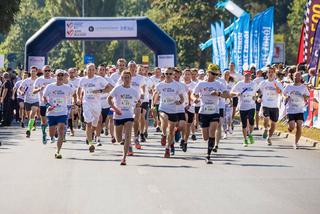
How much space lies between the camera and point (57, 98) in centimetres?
1972

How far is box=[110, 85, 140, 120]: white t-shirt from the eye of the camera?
60.0 ft

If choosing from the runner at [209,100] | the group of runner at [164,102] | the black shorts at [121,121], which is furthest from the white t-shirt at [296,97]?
the black shorts at [121,121]

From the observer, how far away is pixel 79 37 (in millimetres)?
42562

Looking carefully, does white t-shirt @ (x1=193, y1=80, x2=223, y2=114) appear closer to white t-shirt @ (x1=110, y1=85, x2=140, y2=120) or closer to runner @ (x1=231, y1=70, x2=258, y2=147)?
white t-shirt @ (x1=110, y1=85, x2=140, y2=120)

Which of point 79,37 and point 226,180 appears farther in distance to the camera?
point 79,37

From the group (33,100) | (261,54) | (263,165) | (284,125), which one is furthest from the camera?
(261,54)

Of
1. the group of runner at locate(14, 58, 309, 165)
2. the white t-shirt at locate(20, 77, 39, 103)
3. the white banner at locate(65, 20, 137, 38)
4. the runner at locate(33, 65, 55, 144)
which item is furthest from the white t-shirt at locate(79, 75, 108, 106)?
the white banner at locate(65, 20, 137, 38)

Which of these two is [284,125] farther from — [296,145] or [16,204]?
[16,204]

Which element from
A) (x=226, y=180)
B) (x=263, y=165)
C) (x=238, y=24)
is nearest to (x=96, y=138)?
(x=263, y=165)

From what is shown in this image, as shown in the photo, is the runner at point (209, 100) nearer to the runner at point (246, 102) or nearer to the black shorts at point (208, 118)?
the black shorts at point (208, 118)

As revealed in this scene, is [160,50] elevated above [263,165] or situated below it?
above

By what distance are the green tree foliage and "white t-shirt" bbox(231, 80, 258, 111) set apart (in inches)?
843

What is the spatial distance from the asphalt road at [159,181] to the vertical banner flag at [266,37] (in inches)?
581

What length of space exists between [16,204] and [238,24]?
29927 millimetres
